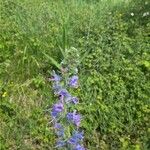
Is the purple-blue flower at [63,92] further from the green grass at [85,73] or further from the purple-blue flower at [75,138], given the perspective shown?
the green grass at [85,73]

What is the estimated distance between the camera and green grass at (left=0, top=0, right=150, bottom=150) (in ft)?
14.5

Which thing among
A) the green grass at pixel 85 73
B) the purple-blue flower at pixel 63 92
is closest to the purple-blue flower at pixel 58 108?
the purple-blue flower at pixel 63 92

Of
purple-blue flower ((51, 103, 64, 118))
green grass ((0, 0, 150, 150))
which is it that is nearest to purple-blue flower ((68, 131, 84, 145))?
purple-blue flower ((51, 103, 64, 118))

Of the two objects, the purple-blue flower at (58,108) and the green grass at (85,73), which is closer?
the purple-blue flower at (58,108)

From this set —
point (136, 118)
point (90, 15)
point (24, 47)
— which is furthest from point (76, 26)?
point (136, 118)

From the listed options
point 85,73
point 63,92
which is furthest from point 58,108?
point 85,73

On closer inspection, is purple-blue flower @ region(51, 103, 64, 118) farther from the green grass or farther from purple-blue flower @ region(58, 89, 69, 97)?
the green grass

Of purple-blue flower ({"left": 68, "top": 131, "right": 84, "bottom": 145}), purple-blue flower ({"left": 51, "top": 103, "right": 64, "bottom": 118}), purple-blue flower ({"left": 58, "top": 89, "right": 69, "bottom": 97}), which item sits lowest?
purple-blue flower ({"left": 68, "top": 131, "right": 84, "bottom": 145})

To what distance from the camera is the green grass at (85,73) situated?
4.41 m

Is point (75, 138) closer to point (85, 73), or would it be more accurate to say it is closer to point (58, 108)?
point (58, 108)

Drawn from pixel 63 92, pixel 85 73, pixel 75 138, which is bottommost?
pixel 75 138

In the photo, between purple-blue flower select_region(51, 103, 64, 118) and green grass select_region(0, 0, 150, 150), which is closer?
purple-blue flower select_region(51, 103, 64, 118)

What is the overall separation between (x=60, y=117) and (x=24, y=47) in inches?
89.0

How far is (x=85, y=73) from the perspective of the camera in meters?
4.88
